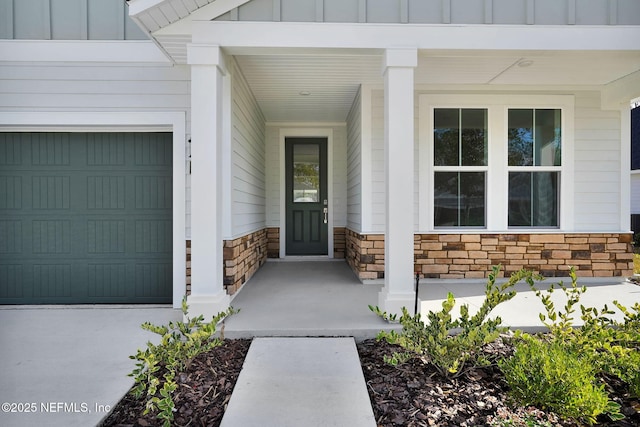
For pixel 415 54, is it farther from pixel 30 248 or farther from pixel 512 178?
pixel 30 248

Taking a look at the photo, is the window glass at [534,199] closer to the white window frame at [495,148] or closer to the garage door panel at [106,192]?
the white window frame at [495,148]

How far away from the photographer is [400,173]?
312 centimetres

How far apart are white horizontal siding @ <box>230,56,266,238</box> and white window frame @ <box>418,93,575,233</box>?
2.15 m

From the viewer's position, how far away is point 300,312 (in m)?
3.34

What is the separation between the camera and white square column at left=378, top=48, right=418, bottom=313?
3.11 meters

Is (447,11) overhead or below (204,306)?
overhead

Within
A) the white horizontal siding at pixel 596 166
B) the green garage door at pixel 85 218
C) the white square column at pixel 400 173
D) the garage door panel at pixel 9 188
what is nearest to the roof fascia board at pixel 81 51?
the green garage door at pixel 85 218

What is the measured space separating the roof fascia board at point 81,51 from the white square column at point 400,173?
2297 millimetres

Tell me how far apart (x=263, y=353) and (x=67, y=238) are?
2696mm

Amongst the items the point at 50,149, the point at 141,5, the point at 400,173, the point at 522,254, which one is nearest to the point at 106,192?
the point at 50,149

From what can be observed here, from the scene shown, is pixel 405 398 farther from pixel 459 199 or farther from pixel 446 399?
pixel 459 199

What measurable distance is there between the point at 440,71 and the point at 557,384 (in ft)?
11.1

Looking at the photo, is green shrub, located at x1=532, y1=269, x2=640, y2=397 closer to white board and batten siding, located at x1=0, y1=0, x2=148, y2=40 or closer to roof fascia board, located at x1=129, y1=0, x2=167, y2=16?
roof fascia board, located at x1=129, y1=0, x2=167, y2=16

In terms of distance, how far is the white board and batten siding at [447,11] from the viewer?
305 centimetres
